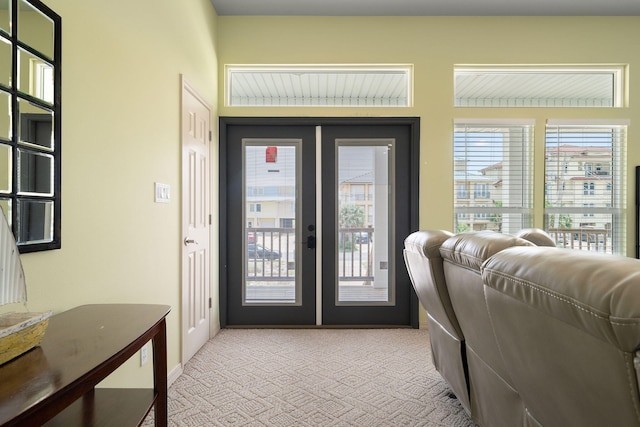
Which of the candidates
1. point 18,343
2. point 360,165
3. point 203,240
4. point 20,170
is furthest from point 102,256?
point 360,165

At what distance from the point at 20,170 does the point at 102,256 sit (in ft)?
1.83

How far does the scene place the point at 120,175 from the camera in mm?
1660

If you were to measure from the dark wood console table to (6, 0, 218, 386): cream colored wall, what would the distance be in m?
0.23

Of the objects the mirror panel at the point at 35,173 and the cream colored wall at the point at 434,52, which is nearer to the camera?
the mirror panel at the point at 35,173

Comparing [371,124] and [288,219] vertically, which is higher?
[371,124]

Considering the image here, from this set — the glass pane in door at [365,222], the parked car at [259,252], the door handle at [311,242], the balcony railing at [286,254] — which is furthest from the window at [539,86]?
the parked car at [259,252]

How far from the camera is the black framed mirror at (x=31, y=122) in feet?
3.41

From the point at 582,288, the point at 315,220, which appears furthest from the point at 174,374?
the point at 582,288

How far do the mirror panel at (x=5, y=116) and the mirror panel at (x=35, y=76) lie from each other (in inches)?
2.4

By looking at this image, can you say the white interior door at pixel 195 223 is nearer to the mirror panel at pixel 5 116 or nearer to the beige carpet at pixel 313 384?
the beige carpet at pixel 313 384

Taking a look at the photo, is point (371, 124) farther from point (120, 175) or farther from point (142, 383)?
point (142, 383)

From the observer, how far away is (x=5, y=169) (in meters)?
1.03

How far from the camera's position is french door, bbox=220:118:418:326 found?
3344 millimetres

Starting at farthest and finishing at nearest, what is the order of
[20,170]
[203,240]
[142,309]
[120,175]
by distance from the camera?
[203,240]
[120,175]
[142,309]
[20,170]
